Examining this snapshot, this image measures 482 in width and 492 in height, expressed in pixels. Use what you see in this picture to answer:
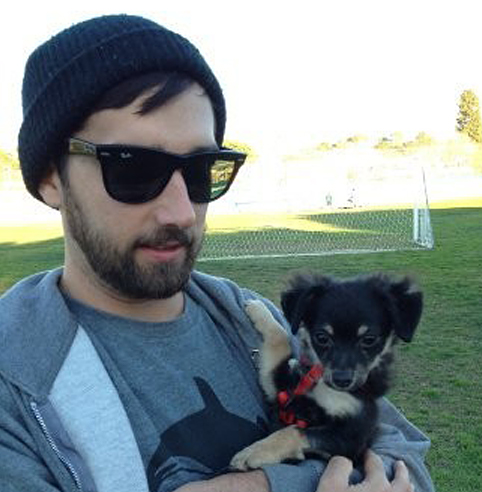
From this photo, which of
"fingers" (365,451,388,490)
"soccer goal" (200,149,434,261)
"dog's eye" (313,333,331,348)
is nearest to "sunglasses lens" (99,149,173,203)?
"fingers" (365,451,388,490)

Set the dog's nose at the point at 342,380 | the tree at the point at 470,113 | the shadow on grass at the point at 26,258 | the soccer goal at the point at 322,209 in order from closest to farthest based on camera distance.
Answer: the dog's nose at the point at 342,380 → the shadow on grass at the point at 26,258 → the soccer goal at the point at 322,209 → the tree at the point at 470,113

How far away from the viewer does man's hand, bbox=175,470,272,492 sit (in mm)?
1844

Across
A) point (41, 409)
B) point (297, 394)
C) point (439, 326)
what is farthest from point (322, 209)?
point (41, 409)

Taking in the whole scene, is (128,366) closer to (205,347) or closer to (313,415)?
(205,347)

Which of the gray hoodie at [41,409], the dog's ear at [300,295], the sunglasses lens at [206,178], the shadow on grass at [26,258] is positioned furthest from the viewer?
the shadow on grass at [26,258]

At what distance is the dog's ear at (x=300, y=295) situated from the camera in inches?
125

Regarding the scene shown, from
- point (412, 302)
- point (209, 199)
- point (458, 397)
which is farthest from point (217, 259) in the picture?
point (209, 199)

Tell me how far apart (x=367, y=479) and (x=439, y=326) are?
24.7ft

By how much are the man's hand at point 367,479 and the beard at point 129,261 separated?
672mm

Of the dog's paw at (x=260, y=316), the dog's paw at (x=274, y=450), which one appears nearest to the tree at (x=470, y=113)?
the dog's paw at (x=260, y=316)

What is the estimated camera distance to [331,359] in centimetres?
309

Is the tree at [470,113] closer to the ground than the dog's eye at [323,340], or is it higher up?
closer to the ground

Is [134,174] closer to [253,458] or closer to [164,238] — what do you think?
[164,238]

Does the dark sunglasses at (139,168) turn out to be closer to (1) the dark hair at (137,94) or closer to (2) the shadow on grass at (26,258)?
(1) the dark hair at (137,94)
